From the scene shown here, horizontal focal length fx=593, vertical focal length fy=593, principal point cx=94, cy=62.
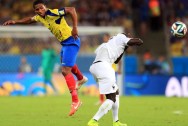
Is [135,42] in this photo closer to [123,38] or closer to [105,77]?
[123,38]

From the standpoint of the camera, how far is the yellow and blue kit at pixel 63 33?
13.4m

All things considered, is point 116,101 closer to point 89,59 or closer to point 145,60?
point 89,59

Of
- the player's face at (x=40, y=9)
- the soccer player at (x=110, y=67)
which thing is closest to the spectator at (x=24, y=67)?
the player's face at (x=40, y=9)

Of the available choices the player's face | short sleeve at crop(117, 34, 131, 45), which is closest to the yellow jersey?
the player's face

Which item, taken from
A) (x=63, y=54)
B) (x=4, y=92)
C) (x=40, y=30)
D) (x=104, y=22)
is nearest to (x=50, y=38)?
(x=40, y=30)

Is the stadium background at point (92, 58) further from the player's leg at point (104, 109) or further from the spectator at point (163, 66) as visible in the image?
the player's leg at point (104, 109)

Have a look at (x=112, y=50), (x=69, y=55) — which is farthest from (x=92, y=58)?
(x=112, y=50)

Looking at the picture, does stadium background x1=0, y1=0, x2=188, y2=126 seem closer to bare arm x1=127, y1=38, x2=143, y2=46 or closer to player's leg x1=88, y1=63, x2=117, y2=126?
player's leg x1=88, y1=63, x2=117, y2=126

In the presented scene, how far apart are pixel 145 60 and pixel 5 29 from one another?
712 cm

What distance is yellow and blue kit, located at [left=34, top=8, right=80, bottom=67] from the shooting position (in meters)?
13.4

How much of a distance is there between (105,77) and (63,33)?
2.63m

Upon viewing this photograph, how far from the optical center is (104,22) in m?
32.1

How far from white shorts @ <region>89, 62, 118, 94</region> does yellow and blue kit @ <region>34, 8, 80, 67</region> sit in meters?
2.22

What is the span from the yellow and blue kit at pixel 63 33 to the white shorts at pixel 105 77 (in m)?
2.22
